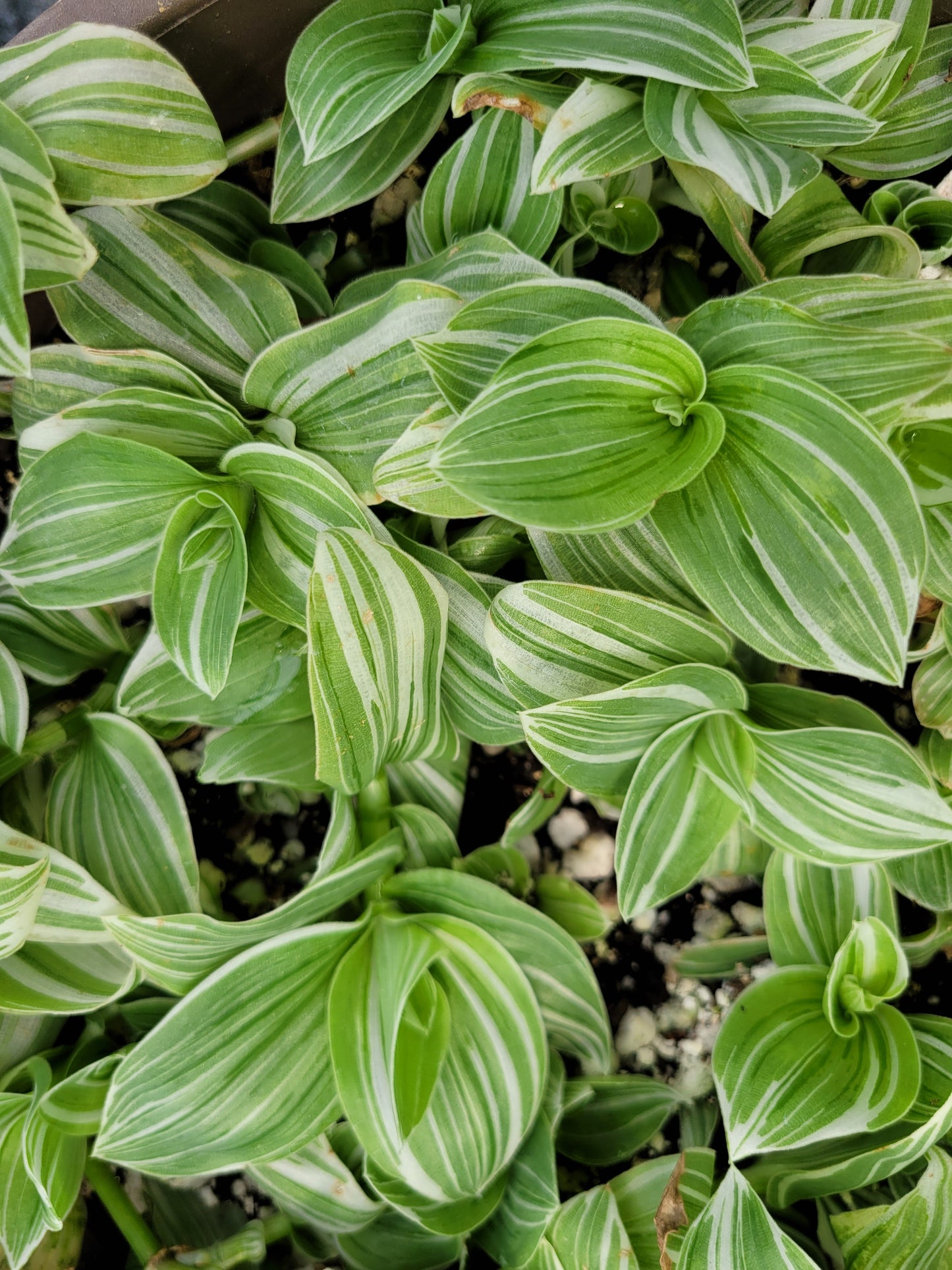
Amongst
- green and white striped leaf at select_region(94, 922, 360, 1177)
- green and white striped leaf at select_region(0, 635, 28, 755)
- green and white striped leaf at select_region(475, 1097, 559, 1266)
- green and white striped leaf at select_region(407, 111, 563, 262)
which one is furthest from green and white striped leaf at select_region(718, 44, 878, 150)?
green and white striped leaf at select_region(475, 1097, 559, 1266)

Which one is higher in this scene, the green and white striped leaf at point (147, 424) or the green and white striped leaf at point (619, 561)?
the green and white striped leaf at point (147, 424)

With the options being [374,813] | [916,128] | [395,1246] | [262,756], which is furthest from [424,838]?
[916,128]

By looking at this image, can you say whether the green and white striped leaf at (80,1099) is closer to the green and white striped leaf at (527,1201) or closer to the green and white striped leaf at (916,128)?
the green and white striped leaf at (527,1201)

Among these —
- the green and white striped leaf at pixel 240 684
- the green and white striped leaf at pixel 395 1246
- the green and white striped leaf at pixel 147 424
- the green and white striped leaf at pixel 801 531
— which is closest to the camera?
the green and white striped leaf at pixel 801 531

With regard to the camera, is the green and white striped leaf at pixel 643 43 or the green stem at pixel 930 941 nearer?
the green and white striped leaf at pixel 643 43

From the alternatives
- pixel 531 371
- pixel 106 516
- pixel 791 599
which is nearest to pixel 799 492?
pixel 791 599

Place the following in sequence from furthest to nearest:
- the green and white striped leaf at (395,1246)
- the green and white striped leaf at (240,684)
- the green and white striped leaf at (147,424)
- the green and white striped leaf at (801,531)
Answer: the green and white striped leaf at (395,1246) → the green and white striped leaf at (240,684) → the green and white striped leaf at (147,424) → the green and white striped leaf at (801,531)

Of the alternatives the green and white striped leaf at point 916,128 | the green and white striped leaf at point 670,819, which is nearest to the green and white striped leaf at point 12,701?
the green and white striped leaf at point 670,819
